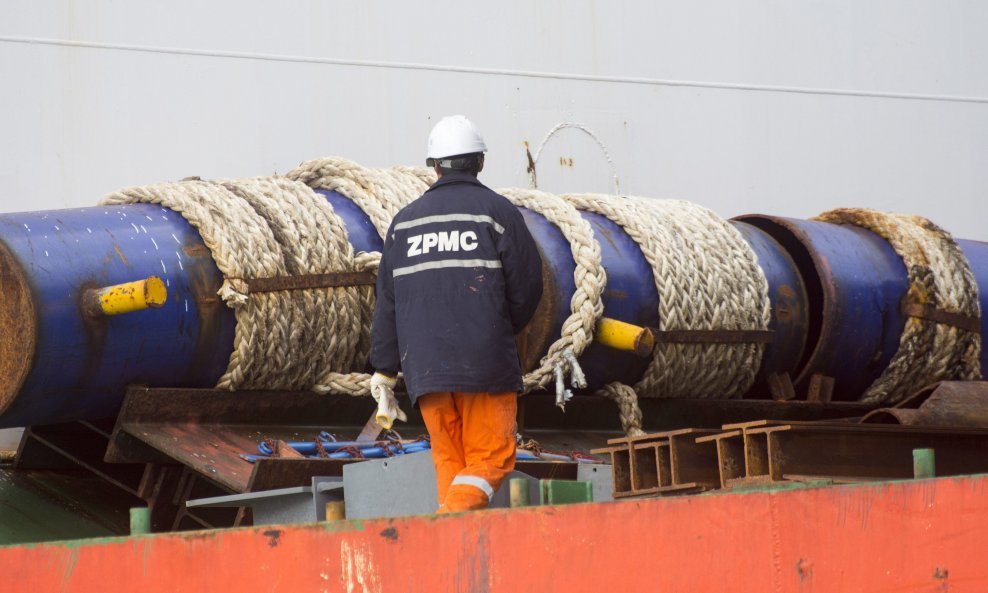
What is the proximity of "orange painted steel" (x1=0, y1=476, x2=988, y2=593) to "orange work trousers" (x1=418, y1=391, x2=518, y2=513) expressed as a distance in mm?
1028

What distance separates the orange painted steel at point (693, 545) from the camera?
8.02 feet

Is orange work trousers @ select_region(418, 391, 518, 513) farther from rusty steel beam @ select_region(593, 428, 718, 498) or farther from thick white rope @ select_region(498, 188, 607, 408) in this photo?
thick white rope @ select_region(498, 188, 607, 408)

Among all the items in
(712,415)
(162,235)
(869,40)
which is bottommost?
(712,415)

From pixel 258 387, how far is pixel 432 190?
3.71 feet

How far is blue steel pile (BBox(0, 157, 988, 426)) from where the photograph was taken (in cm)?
421

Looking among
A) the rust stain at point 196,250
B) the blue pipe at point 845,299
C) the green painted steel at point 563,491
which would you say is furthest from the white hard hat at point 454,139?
the blue pipe at point 845,299

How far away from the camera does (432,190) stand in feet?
13.0

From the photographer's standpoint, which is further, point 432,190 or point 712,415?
point 712,415

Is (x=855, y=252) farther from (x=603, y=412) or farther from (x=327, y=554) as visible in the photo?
(x=327, y=554)

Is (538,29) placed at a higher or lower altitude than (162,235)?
higher

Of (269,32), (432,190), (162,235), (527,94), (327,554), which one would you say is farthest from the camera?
(527,94)

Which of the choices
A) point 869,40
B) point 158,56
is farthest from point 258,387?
point 869,40

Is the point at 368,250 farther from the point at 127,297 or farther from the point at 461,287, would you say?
the point at 461,287

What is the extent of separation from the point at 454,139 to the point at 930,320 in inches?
106
